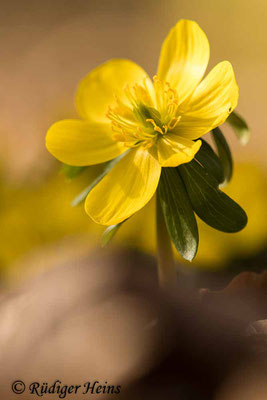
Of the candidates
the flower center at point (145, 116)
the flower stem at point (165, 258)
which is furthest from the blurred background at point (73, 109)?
the flower center at point (145, 116)

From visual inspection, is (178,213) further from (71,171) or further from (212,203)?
(71,171)

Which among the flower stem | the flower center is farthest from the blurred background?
the flower center

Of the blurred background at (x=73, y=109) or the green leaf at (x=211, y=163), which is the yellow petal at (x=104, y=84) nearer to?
the green leaf at (x=211, y=163)

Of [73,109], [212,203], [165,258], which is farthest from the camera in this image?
[73,109]

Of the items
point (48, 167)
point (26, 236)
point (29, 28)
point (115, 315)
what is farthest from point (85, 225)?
point (29, 28)

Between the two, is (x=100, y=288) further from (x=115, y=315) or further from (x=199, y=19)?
(x=199, y=19)

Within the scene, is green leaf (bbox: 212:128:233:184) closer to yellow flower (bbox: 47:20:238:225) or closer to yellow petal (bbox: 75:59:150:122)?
yellow flower (bbox: 47:20:238:225)

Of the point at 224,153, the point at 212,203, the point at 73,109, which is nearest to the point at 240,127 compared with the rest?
the point at 224,153
